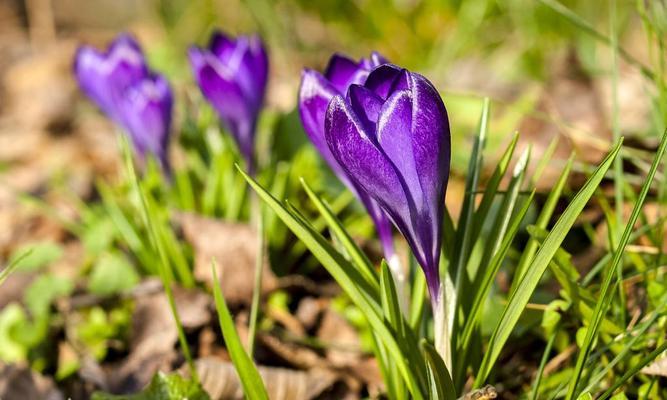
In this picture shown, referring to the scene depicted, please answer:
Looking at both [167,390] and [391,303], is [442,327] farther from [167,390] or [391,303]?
[167,390]

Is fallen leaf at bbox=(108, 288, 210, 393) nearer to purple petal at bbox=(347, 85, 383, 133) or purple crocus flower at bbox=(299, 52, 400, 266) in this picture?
purple crocus flower at bbox=(299, 52, 400, 266)

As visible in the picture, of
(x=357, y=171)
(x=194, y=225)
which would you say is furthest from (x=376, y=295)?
(x=194, y=225)

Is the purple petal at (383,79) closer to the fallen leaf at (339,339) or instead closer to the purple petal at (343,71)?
the purple petal at (343,71)

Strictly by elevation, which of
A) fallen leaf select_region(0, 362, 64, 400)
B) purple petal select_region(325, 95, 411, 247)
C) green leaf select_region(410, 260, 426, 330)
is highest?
purple petal select_region(325, 95, 411, 247)

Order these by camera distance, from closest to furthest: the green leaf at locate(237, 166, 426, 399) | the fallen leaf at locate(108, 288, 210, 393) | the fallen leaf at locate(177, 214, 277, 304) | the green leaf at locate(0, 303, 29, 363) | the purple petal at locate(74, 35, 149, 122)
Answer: the green leaf at locate(237, 166, 426, 399)
the fallen leaf at locate(108, 288, 210, 393)
the green leaf at locate(0, 303, 29, 363)
the fallen leaf at locate(177, 214, 277, 304)
the purple petal at locate(74, 35, 149, 122)

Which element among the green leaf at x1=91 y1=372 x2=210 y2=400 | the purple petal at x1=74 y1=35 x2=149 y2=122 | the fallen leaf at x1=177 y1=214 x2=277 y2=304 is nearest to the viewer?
the green leaf at x1=91 y1=372 x2=210 y2=400

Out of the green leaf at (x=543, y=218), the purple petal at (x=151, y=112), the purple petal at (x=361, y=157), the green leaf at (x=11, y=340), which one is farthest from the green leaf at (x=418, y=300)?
the purple petal at (x=151, y=112)

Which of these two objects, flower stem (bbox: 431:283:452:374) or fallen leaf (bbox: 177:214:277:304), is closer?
flower stem (bbox: 431:283:452:374)

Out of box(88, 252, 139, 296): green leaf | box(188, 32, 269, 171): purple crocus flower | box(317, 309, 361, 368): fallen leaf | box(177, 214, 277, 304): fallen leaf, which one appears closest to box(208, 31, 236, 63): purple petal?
box(188, 32, 269, 171): purple crocus flower
